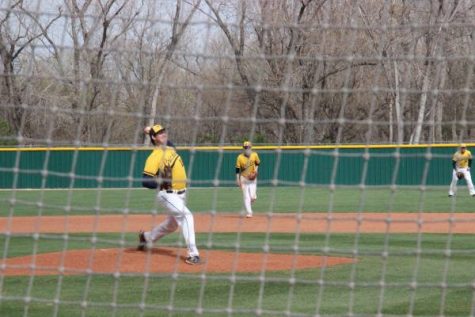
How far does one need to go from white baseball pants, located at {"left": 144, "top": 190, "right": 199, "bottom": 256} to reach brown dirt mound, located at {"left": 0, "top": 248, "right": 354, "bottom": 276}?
24 cm

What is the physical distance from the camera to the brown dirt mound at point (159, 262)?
10091 mm

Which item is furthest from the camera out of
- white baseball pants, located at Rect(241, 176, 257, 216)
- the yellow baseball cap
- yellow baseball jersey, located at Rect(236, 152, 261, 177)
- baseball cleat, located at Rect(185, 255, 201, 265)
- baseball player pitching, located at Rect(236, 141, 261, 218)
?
yellow baseball jersey, located at Rect(236, 152, 261, 177)

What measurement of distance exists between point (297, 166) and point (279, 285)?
1812 centimetres

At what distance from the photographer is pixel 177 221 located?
35.2 feet

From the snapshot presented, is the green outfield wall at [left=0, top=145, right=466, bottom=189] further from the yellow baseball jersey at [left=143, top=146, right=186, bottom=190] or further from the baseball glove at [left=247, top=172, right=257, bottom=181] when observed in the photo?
the yellow baseball jersey at [left=143, top=146, right=186, bottom=190]

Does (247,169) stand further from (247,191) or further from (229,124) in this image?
(229,124)

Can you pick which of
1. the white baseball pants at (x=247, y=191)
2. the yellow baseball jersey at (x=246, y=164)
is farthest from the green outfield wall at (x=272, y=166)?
the white baseball pants at (x=247, y=191)

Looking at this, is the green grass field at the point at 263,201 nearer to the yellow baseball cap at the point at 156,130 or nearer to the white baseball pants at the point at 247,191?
the white baseball pants at the point at 247,191

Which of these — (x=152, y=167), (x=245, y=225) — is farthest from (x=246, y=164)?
(x=152, y=167)

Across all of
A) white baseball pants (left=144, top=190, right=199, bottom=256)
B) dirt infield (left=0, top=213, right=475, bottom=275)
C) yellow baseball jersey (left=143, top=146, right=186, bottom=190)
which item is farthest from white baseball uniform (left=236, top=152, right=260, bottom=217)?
yellow baseball jersey (left=143, top=146, right=186, bottom=190)

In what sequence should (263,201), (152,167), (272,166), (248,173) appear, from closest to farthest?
(152,167) → (248,173) → (263,201) → (272,166)

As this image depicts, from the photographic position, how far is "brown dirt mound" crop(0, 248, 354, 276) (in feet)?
33.1

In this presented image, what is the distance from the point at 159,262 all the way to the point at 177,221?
1.81ft

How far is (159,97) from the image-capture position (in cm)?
782
